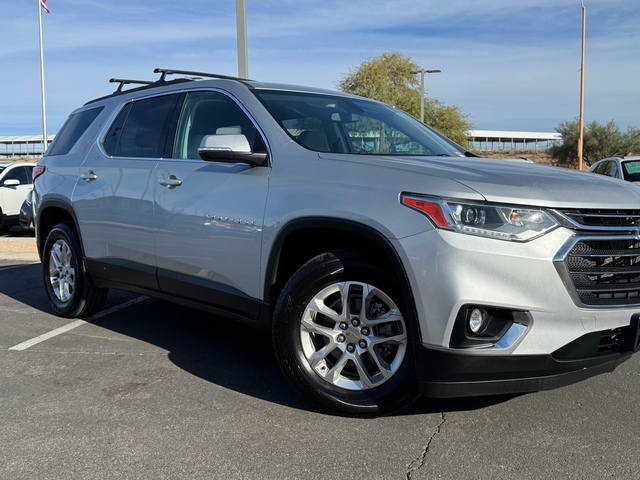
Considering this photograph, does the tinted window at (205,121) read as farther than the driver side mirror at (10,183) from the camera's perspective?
No

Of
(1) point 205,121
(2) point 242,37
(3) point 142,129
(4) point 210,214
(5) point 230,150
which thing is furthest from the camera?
(2) point 242,37

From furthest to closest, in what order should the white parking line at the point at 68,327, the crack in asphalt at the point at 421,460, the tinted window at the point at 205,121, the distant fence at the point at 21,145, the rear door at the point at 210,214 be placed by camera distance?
1. the distant fence at the point at 21,145
2. the white parking line at the point at 68,327
3. the tinted window at the point at 205,121
4. the rear door at the point at 210,214
5. the crack in asphalt at the point at 421,460

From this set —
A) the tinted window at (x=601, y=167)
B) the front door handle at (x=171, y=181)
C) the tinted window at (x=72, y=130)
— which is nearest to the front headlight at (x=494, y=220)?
the front door handle at (x=171, y=181)

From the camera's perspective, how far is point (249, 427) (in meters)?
3.32

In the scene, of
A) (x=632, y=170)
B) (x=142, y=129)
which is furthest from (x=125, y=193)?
(x=632, y=170)

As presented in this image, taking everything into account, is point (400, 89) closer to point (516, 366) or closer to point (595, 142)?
point (595, 142)

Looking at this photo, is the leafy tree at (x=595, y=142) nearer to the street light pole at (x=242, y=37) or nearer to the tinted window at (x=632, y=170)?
the tinted window at (x=632, y=170)

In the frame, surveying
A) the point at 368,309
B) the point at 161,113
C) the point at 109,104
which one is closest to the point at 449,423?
the point at 368,309

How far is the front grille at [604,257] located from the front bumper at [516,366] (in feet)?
0.51

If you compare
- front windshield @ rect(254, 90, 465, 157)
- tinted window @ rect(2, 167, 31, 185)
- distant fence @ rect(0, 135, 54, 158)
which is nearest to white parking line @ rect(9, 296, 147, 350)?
front windshield @ rect(254, 90, 465, 157)

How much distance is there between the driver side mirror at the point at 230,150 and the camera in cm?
365

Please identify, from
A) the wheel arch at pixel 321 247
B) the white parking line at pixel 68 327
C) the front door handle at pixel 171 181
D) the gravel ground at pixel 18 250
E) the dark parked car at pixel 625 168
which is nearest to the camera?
the wheel arch at pixel 321 247

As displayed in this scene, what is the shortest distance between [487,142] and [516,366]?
87.9 m

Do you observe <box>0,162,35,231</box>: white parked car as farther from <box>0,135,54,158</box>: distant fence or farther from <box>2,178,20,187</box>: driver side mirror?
<box>0,135,54,158</box>: distant fence
